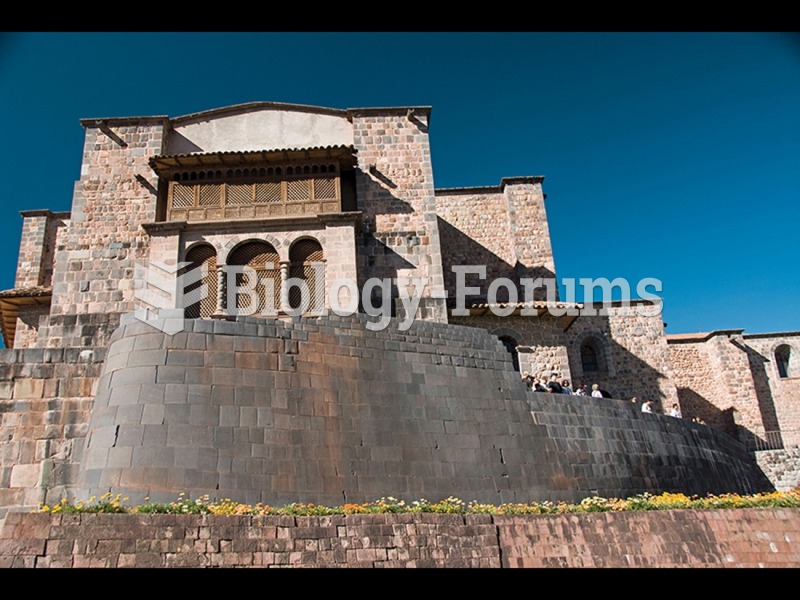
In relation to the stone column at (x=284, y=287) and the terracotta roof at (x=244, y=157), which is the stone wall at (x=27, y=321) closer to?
the terracotta roof at (x=244, y=157)

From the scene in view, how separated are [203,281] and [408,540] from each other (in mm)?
13868

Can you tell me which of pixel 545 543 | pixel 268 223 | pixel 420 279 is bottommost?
pixel 545 543

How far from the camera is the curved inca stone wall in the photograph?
450 inches

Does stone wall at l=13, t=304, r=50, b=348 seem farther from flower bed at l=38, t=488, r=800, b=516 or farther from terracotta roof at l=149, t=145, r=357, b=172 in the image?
flower bed at l=38, t=488, r=800, b=516

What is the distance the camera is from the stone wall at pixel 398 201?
2177 cm

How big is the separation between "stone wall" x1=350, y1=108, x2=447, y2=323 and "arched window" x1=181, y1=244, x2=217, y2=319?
15.6 ft

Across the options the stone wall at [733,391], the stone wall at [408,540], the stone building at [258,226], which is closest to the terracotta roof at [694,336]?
the stone wall at [733,391]

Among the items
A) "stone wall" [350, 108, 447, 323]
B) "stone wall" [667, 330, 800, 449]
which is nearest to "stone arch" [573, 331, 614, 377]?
"stone wall" [667, 330, 800, 449]

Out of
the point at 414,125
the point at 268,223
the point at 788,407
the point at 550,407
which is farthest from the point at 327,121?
the point at 788,407

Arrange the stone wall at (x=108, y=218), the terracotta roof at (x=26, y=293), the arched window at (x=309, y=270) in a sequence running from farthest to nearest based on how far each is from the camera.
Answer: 1. the terracotta roof at (x=26, y=293)
2. the stone wall at (x=108, y=218)
3. the arched window at (x=309, y=270)

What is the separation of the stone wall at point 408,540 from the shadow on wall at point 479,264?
723 inches

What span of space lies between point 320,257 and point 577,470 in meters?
10.5
